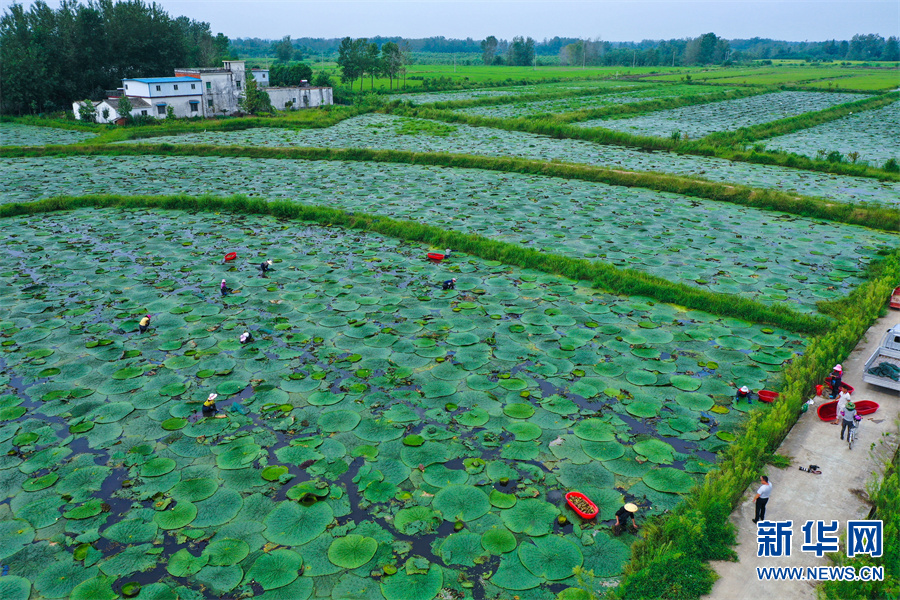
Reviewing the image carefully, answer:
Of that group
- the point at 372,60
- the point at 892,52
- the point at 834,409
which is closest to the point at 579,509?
the point at 834,409

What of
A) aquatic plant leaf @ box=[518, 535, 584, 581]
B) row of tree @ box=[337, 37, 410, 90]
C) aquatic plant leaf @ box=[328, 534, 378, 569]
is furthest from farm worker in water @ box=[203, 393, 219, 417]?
row of tree @ box=[337, 37, 410, 90]

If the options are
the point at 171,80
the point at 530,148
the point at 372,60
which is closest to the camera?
the point at 530,148

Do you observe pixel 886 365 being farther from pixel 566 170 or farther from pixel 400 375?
pixel 566 170

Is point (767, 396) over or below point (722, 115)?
below

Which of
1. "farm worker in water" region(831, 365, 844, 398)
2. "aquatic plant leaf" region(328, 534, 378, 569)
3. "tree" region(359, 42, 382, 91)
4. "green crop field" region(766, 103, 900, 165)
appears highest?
"tree" region(359, 42, 382, 91)

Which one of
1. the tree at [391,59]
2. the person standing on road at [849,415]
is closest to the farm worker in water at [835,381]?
the person standing on road at [849,415]

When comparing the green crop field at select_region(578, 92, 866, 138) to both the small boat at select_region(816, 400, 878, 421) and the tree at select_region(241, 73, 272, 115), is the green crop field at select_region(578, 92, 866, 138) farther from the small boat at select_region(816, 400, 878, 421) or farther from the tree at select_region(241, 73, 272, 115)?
the tree at select_region(241, 73, 272, 115)
